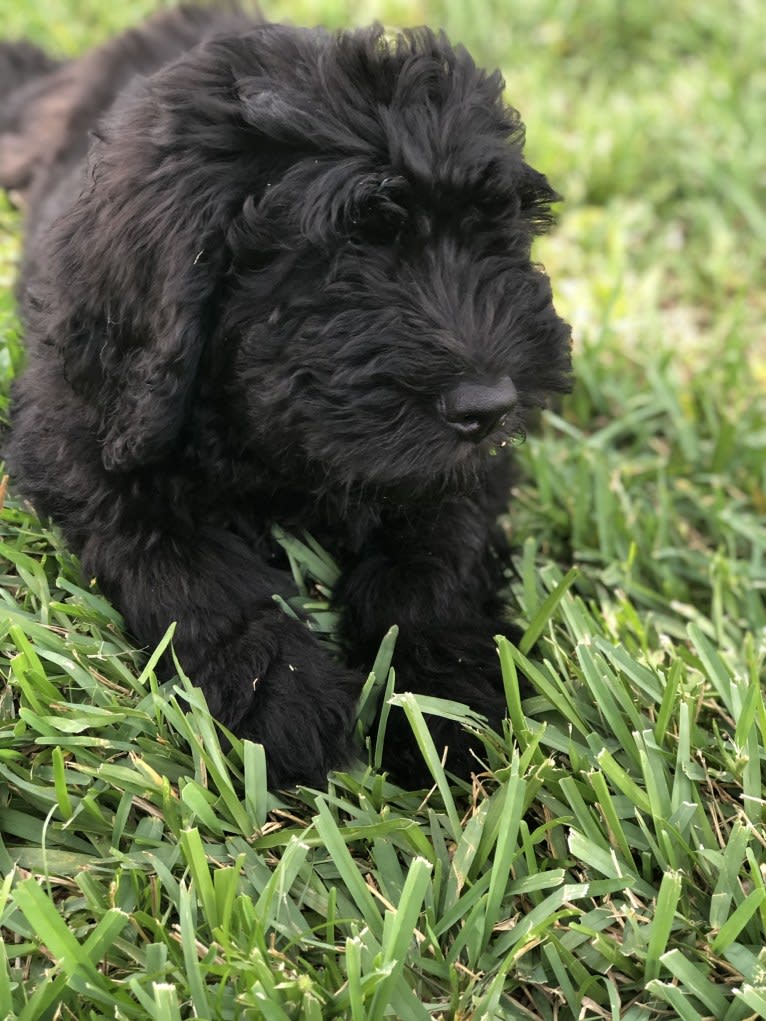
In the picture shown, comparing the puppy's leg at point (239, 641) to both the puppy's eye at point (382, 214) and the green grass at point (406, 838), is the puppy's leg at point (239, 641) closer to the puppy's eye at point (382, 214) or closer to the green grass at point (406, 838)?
the green grass at point (406, 838)

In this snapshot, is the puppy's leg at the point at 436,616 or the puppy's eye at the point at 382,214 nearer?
the puppy's eye at the point at 382,214

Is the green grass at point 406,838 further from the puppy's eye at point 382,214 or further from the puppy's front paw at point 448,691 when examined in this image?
the puppy's eye at point 382,214

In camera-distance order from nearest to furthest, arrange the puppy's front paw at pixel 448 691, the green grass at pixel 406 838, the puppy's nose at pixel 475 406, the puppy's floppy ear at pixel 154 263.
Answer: the green grass at pixel 406 838 < the puppy's nose at pixel 475 406 < the puppy's floppy ear at pixel 154 263 < the puppy's front paw at pixel 448 691

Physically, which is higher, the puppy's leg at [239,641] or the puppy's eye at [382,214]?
the puppy's eye at [382,214]

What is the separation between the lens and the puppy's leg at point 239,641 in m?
2.42

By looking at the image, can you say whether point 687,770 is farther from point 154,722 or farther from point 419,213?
point 419,213

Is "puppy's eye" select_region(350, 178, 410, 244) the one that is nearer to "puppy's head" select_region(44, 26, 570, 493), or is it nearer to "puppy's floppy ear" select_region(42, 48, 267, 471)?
"puppy's head" select_region(44, 26, 570, 493)

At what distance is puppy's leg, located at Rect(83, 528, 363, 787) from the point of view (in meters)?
2.42

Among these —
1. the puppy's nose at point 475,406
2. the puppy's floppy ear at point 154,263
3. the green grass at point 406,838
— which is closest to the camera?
the green grass at point 406,838

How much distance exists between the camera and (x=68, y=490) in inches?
106

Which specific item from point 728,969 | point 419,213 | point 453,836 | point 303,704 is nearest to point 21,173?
point 419,213

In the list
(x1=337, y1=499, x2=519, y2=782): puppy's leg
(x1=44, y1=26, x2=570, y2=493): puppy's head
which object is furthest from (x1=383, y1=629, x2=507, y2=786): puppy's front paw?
(x1=44, y1=26, x2=570, y2=493): puppy's head

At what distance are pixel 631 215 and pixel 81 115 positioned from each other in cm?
270

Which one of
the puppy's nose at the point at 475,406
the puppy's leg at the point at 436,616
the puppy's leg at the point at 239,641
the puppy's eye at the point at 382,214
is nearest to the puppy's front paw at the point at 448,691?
the puppy's leg at the point at 436,616
